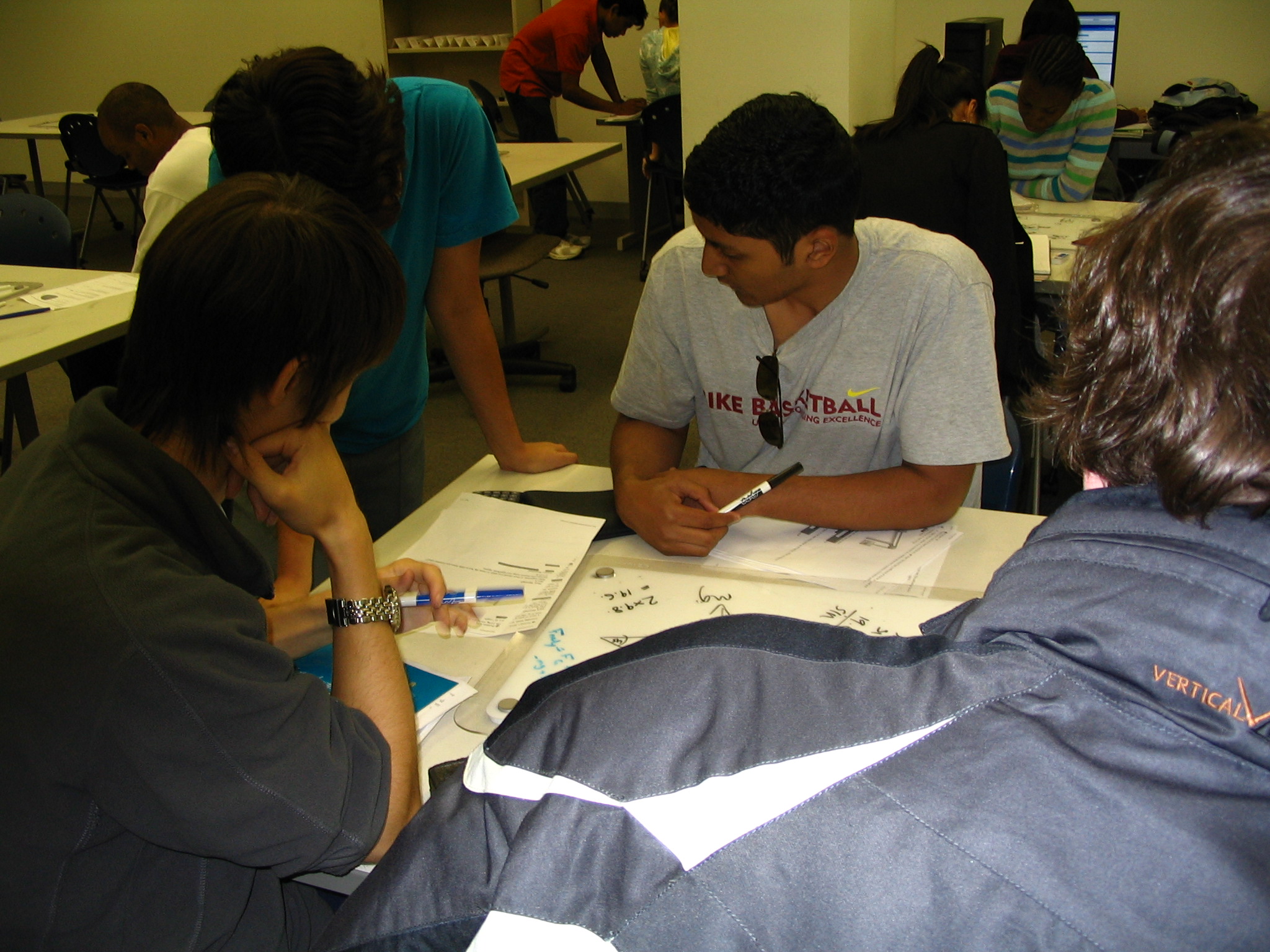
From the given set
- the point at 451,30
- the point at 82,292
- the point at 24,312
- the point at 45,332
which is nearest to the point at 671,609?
the point at 45,332

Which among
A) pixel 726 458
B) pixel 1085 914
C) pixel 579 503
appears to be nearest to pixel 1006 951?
pixel 1085 914

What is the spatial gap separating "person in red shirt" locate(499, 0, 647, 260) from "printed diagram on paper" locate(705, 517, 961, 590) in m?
4.55

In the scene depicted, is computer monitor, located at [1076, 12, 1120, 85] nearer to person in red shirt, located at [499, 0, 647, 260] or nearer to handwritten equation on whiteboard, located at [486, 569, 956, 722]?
person in red shirt, located at [499, 0, 647, 260]

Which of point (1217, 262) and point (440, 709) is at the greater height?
point (1217, 262)

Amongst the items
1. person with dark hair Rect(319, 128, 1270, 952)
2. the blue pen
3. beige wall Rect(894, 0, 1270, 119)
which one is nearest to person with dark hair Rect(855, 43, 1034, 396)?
the blue pen

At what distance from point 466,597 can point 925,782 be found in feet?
2.75

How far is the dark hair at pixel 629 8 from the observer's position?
18.8 ft

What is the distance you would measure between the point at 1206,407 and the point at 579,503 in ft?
3.50

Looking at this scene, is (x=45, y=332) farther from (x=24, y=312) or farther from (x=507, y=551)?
(x=507, y=551)

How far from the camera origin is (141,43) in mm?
7867

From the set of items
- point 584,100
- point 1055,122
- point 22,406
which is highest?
point 584,100

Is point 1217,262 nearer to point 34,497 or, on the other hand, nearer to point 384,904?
point 384,904

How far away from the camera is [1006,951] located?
1.43 ft

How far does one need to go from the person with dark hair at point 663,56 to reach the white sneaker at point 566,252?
1.04m
